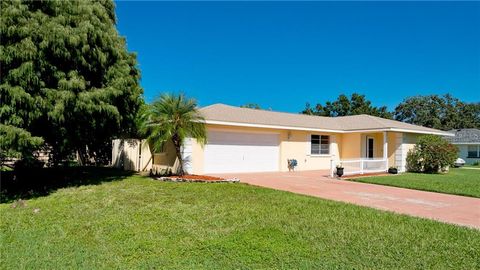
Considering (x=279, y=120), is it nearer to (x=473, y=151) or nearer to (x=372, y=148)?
(x=372, y=148)

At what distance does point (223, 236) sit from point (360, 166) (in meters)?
13.9

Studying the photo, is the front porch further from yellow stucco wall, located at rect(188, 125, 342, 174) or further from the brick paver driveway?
the brick paver driveway

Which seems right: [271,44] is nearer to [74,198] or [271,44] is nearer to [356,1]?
[356,1]

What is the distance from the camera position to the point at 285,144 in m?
18.7

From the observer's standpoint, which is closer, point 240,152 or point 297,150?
point 240,152

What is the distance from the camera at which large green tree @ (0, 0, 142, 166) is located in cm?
842

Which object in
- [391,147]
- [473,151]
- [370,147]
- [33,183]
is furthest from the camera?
[473,151]

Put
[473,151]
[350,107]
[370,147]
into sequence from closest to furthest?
[370,147], [473,151], [350,107]

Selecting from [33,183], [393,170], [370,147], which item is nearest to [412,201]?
[393,170]

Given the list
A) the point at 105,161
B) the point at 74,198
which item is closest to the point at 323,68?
the point at 105,161

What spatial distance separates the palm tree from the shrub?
1467cm

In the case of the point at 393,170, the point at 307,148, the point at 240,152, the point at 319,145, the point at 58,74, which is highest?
the point at 58,74

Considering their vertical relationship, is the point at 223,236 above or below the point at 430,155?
below

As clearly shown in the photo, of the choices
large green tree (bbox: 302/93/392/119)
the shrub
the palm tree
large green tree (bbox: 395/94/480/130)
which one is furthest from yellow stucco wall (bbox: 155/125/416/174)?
large green tree (bbox: 395/94/480/130)
